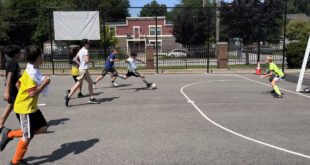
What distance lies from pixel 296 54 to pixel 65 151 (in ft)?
63.3

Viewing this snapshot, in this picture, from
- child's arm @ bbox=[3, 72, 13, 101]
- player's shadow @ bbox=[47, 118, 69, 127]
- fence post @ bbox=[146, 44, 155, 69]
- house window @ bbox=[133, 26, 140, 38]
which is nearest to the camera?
child's arm @ bbox=[3, 72, 13, 101]

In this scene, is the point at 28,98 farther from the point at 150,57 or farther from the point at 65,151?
the point at 150,57

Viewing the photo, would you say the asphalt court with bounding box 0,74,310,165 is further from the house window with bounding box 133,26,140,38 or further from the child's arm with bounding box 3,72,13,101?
the house window with bounding box 133,26,140,38

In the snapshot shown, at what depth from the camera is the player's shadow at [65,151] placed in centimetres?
618

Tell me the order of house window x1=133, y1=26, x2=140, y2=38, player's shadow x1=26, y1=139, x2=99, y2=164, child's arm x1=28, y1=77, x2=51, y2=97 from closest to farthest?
child's arm x1=28, y1=77, x2=51, y2=97, player's shadow x1=26, y1=139, x2=99, y2=164, house window x1=133, y1=26, x2=140, y2=38

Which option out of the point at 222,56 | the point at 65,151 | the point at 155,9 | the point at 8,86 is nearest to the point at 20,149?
the point at 65,151

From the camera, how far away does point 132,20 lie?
229 ft

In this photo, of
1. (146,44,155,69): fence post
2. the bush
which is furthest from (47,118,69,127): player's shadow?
the bush

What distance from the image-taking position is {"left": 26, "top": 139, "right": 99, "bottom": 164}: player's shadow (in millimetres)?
6176

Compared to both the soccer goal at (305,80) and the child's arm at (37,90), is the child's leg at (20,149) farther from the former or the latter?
the soccer goal at (305,80)

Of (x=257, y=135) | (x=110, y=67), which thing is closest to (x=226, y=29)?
(x=110, y=67)

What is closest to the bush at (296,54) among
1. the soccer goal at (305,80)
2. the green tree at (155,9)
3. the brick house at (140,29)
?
the soccer goal at (305,80)

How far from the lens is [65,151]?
21.6 feet

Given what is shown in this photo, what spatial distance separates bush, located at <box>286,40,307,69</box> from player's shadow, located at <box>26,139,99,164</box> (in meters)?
18.4
